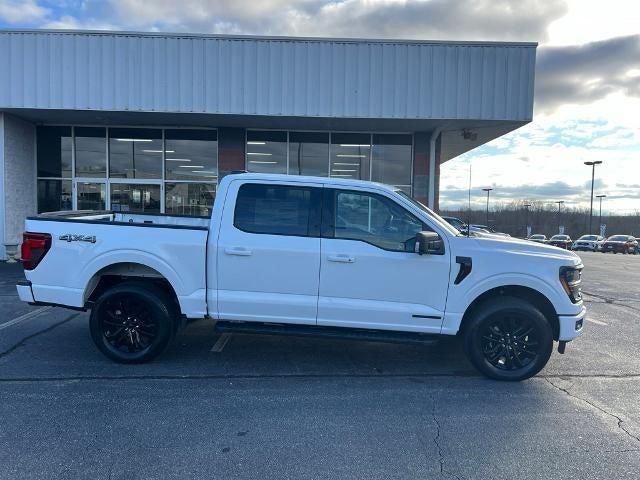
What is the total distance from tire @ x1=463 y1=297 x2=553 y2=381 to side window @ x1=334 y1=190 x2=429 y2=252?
1080mm

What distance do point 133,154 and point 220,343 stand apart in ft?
34.8

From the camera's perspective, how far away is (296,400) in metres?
4.16

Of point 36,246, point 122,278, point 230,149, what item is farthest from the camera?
point 230,149

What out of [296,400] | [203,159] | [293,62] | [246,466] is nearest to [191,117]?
[203,159]

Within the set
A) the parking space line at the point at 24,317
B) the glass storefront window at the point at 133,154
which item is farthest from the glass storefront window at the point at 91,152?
the parking space line at the point at 24,317

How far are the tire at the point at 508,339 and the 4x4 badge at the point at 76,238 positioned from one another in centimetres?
415

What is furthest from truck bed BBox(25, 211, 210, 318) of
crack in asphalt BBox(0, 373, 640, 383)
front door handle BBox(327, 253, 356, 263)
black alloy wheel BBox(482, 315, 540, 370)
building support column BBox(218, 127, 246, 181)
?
building support column BBox(218, 127, 246, 181)

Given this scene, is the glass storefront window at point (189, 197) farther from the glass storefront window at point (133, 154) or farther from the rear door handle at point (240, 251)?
the rear door handle at point (240, 251)

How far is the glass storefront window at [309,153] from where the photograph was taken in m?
14.2

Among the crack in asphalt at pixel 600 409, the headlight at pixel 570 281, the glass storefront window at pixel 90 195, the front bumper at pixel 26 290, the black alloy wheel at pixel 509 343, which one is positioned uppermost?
the glass storefront window at pixel 90 195

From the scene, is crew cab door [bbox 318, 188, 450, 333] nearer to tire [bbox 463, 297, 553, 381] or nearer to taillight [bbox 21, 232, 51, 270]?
tire [bbox 463, 297, 553, 381]

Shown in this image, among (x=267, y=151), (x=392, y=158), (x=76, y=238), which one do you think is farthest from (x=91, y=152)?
(x=76, y=238)

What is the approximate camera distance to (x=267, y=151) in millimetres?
14258

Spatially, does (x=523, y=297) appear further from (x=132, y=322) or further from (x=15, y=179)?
(x=15, y=179)
